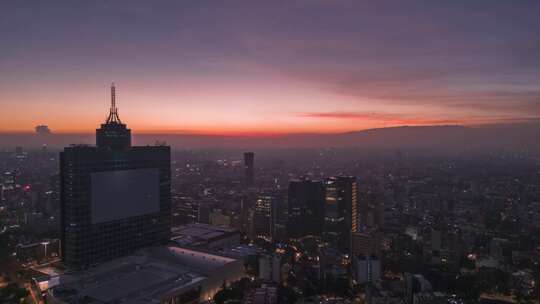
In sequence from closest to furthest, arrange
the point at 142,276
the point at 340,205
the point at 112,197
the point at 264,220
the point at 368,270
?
the point at 142,276
the point at 112,197
the point at 368,270
the point at 340,205
the point at 264,220

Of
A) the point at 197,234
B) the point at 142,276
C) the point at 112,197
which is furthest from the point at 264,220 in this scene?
the point at 142,276

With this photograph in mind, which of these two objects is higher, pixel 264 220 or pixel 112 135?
pixel 112 135

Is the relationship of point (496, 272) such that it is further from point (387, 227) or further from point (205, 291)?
point (205, 291)

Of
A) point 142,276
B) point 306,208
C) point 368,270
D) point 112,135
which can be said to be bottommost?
point 368,270

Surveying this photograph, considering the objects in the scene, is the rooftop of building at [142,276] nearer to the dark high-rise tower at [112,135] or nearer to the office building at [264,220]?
the dark high-rise tower at [112,135]

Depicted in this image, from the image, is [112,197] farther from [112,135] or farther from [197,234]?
[197,234]

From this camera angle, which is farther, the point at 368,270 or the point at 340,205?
the point at 340,205
